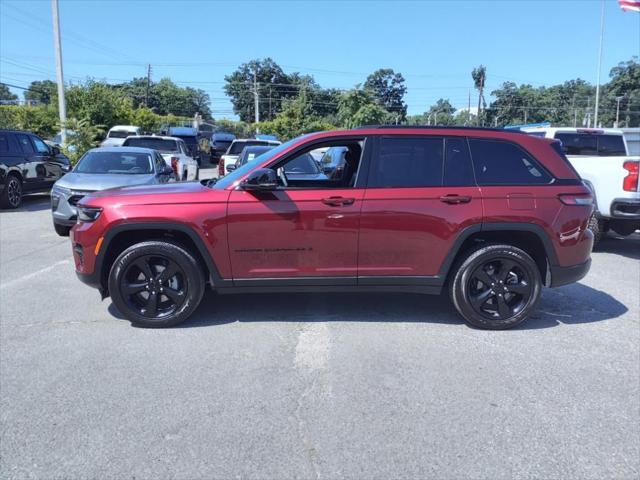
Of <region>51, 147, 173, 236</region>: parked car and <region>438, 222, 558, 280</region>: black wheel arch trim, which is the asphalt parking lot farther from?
<region>51, 147, 173, 236</region>: parked car

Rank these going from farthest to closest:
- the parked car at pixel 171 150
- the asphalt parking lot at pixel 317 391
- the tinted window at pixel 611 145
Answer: the parked car at pixel 171 150 → the tinted window at pixel 611 145 → the asphalt parking lot at pixel 317 391

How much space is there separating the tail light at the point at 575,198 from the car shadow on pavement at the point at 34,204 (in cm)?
1273

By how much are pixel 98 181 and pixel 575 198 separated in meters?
7.58

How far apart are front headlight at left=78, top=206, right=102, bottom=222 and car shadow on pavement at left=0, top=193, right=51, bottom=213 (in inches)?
383

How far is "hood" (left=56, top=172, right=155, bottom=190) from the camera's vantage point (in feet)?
A: 29.8

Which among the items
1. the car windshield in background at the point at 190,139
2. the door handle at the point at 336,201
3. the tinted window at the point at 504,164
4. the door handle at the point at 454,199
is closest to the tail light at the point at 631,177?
the tinted window at the point at 504,164

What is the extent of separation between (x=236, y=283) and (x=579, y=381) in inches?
116

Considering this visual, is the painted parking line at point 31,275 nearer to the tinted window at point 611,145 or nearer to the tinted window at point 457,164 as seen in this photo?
the tinted window at point 457,164

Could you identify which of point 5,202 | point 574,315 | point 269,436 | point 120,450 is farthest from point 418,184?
point 5,202

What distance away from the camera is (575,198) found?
502 centimetres

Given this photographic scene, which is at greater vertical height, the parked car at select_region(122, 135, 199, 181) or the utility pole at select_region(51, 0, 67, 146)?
the utility pole at select_region(51, 0, 67, 146)

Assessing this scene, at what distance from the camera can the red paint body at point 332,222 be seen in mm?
4801

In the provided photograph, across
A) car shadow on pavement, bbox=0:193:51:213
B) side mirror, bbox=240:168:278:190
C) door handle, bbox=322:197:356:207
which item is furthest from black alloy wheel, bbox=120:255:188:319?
car shadow on pavement, bbox=0:193:51:213

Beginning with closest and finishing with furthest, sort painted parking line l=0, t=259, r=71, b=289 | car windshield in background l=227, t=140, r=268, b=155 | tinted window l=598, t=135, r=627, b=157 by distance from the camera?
painted parking line l=0, t=259, r=71, b=289 < tinted window l=598, t=135, r=627, b=157 < car windshield in background l=227, t=140, r=268, b=155
